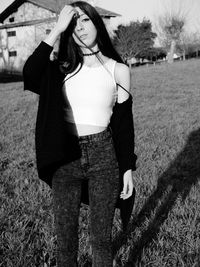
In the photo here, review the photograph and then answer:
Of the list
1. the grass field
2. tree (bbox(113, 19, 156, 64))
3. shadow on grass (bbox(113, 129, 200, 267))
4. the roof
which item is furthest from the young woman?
tree (bbox(113, 19, 156, 64))

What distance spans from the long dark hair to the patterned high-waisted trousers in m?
0.49

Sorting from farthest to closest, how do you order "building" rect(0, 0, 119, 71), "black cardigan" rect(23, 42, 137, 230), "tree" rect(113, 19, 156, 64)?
"tree" rect(113, 19, 156, 64) < "building" rect(0, 0, 119, 71) < "black cardigan" rect(23, 42, 137, 230)

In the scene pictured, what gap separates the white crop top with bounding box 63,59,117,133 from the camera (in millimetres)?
2293

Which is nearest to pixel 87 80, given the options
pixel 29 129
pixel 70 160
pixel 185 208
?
pixel 70 160

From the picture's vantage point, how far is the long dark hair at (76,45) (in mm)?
2289

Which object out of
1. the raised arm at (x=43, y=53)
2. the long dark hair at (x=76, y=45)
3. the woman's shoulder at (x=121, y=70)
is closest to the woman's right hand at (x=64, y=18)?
the raised arm at (x=43, y=53)

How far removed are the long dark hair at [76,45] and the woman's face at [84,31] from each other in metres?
0.02

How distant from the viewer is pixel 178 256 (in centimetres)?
331

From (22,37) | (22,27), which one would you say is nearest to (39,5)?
(22,27)

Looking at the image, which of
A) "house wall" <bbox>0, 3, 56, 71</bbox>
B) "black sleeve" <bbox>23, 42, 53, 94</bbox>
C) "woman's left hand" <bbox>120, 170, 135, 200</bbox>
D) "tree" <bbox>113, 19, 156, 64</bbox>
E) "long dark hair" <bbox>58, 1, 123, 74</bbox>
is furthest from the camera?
"tree" <bbox>113, 19, 156, 64</bbox>

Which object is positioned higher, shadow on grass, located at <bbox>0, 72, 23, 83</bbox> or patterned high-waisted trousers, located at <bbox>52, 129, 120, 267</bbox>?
patterned high-waisted trousers, located at <bbox>52, 129, 120, 267</bbox>

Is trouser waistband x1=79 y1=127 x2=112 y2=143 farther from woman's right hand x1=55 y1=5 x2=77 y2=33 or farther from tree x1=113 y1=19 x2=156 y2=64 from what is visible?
tree x1=113 y1=19 x2=156 y2=64

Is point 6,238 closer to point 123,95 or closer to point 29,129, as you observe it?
point 123,95

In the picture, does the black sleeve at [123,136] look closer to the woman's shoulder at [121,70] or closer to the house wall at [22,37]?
the woman's shoulder at [121,70]
